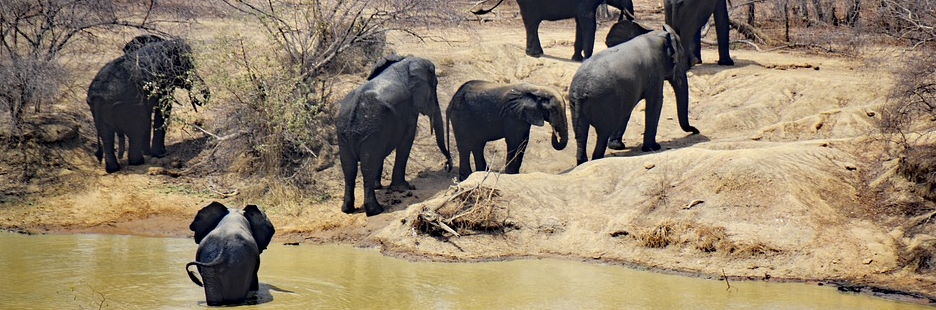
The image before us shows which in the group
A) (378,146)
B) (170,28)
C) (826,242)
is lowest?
(826,242)

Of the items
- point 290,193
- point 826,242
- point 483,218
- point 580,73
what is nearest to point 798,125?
point 580,73

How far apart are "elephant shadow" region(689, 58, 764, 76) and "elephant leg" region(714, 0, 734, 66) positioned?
141 mm

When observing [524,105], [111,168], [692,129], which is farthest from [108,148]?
[692,129]

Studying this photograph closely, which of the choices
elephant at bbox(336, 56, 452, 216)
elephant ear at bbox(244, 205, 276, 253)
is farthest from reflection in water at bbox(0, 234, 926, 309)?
elephant at bbox(336, 56, 452, 216)

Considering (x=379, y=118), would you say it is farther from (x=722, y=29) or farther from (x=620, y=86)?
(x=722, y=29)

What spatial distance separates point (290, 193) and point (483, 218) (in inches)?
126

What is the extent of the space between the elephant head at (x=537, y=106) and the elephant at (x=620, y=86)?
339 millimetres

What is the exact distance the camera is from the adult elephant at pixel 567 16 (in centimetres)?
2055

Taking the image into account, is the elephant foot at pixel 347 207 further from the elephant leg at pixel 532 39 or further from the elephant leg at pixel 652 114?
the elephant leg at pixel 532 39

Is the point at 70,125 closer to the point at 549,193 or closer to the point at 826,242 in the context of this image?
the point at 549,193

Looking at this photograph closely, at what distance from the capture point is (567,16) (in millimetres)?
20781

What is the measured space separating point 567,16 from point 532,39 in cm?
66

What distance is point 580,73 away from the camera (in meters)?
16.5

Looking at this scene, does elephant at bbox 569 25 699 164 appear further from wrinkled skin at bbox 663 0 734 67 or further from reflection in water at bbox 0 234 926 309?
reflection in water at bbox 0 234 926 309
